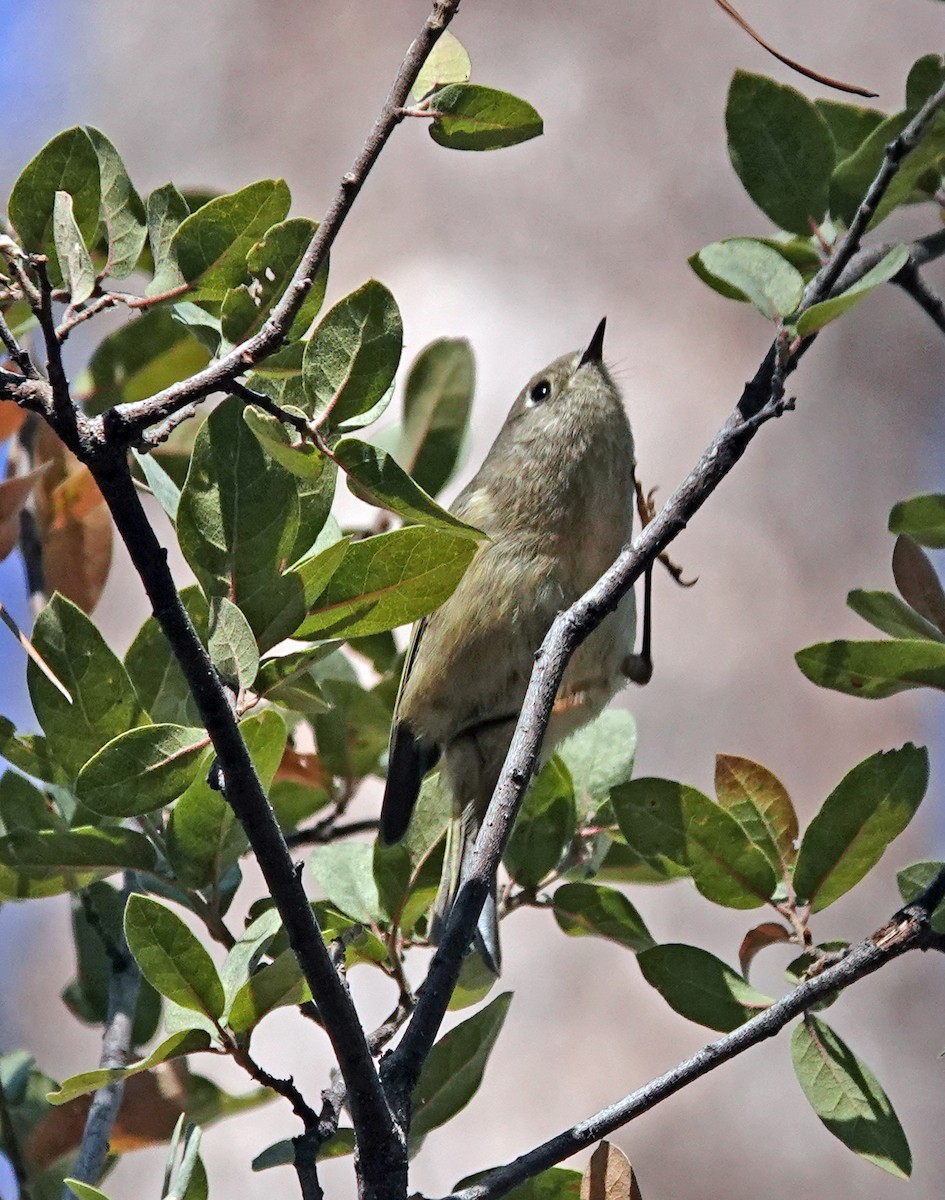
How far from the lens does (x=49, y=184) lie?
1.09 metres

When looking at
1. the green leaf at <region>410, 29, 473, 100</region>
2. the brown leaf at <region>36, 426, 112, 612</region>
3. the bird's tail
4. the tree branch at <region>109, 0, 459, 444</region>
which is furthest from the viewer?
the brown leaf at <region>36, 426, 112, 612</region>

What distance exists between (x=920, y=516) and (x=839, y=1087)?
1.76ft

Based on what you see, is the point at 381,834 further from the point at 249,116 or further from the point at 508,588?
the point at 249,116

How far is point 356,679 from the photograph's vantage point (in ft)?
5.59

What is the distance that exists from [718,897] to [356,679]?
0.56 m

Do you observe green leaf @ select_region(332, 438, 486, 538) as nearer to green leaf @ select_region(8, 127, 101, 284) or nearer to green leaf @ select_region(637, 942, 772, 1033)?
green leaf @ select_region(8, 127, 101, 284)

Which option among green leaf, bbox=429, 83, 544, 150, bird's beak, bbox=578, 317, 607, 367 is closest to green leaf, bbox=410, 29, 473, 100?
green leaf, bbox=429, 83, 544, 150

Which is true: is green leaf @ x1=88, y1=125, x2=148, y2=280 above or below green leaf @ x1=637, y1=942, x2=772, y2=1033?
above

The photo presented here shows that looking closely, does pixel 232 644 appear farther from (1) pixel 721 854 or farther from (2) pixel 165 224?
(1) pixel 721 854

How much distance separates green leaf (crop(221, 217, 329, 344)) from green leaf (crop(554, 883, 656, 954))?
0.65 m

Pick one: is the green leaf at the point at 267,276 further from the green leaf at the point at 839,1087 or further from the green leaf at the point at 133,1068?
the green leaf at the point at 839,1087

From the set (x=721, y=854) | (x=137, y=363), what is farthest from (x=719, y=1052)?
(x=137, y=363)

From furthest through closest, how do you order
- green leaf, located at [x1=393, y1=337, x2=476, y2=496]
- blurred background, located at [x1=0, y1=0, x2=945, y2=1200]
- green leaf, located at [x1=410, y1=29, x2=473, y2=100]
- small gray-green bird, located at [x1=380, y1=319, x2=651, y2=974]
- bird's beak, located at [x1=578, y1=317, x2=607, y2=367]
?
blurred background, located at [x1=0, y1=0, x2=945, y2=1200]
bird's beak, located at [x1=578, y1=317, x2=607, y2=367]
small gray-green bird, located at [x1=380, y1=319, x2=651, y2=974]
green leaf, located at [x1=393, y1=337, x2=476, y2=496]
green leaf, located at [x1=410, y1=29, x2=473, y2=100]

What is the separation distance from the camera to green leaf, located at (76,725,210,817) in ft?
3.36
